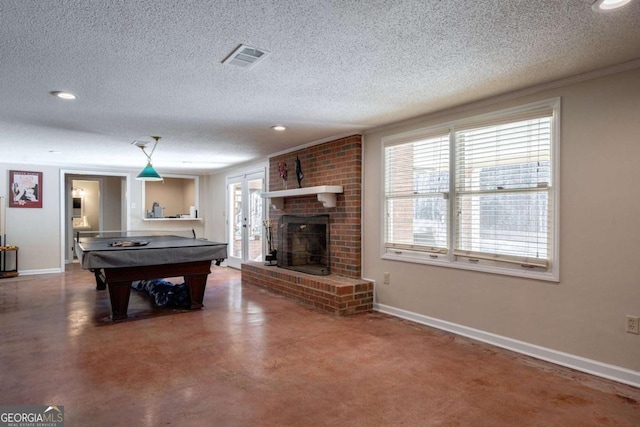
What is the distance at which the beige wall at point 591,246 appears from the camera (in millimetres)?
2521

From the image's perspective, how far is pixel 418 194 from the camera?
3.97 meters

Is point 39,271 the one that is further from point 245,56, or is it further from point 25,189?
point 245,56

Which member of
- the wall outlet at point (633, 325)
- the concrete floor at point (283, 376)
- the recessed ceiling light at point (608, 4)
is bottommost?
the concrete floor at point (283, 376)

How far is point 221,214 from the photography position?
823cm

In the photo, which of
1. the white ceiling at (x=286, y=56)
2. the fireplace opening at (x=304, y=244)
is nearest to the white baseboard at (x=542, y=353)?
the fireplace opening at (x=304, y=244)

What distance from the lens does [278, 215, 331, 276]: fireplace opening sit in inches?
200

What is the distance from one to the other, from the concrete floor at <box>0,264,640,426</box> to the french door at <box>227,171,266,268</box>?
3.00m

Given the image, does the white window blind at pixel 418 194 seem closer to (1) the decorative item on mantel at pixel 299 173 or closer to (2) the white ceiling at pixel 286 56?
(2) the white ceiling at pixel 286 56

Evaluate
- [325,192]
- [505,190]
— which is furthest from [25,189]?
[505,190]

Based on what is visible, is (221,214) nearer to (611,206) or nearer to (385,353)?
(385,353)

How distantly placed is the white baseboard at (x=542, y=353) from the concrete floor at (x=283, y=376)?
3.6 inches

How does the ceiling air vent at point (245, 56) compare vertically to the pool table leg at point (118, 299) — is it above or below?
above

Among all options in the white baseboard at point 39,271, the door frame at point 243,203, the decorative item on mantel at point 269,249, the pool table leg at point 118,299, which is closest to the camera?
the pool table leg at point 118,299

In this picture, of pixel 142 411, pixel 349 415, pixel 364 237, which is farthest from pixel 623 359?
pixel 142 411
